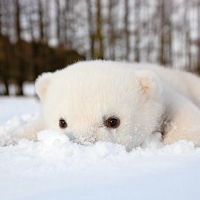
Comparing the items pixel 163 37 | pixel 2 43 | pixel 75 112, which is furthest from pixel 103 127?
pixel 163 37

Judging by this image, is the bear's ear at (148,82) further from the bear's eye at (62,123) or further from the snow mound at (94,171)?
the bear's eye at (62,123)

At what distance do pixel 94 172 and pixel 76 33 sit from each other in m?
18.1

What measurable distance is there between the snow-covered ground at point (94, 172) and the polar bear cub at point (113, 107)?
25cm

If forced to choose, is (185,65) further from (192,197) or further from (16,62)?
(192,197)

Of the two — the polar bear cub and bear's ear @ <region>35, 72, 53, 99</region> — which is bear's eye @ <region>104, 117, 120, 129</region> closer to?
the polar bear cub

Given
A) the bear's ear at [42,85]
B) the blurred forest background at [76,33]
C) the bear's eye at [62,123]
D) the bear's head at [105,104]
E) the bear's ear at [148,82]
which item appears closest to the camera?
the bear's head at [105,104]

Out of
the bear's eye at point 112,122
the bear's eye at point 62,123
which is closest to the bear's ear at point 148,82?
the bear's eye at point 112,122

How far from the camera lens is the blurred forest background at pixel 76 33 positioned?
16.0 m

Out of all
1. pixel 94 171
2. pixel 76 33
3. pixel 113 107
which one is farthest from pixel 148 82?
pixel 76 33

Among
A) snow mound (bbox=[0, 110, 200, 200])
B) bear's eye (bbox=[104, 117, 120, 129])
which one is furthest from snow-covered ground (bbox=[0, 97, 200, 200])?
bear's eye (bbox=[104, 117, 120, 129])

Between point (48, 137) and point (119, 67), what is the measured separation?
100cm

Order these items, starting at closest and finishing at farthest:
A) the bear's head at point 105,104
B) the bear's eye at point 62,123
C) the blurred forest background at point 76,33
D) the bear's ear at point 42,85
→ the bear's head at point 105,104 → the bear's eye at point 62,123 → the bear's ear at point 42,85 → the blurred forest background at point 76,33

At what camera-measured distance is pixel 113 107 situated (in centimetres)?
263

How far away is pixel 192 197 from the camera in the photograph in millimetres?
1469
